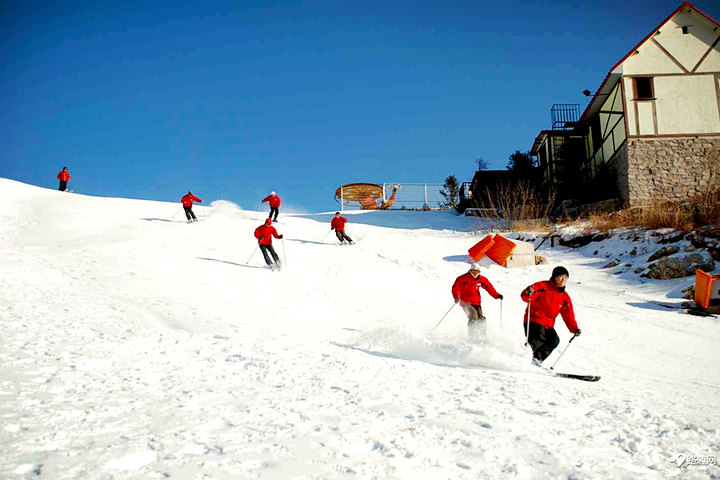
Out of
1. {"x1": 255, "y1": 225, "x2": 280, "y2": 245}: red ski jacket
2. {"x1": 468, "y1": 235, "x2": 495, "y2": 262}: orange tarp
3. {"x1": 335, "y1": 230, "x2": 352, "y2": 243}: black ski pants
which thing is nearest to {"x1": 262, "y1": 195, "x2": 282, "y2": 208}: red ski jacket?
{"x1": 335, "y1": 230, "x2": 352, "y2": 243}: black ski pants

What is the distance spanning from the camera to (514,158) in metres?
31.8

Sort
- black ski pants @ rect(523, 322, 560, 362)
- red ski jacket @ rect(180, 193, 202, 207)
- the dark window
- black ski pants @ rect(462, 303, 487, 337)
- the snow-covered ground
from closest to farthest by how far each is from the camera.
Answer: the snow-covered ground
black ski pants @ rect(523, 322, 560, 362)
black ski pants @ rect(462, 303, 487, 337)
red ski jacket @ rect(180, 193, 202, 207)
the dark window

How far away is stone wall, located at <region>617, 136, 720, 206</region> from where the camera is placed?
21.3 meters

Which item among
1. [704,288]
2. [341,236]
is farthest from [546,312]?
[341,236]

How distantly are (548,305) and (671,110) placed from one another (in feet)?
64.4

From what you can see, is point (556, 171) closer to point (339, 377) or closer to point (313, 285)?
point (313, 285)

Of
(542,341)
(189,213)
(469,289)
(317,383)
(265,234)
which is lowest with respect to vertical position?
(542,341)

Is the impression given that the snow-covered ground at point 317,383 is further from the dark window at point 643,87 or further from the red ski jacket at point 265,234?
the dark window at point 643,87

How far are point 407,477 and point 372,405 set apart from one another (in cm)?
125

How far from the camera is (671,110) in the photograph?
21.7 meters

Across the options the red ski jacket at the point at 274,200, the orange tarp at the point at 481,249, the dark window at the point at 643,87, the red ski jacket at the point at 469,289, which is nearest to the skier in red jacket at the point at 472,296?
the red ski jacket at the point at 469,289

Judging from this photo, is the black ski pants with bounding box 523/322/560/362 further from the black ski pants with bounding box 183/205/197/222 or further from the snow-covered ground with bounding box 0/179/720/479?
the black ski pants with bounding box 183/205/197/222

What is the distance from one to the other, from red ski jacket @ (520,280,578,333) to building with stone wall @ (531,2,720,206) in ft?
56.4

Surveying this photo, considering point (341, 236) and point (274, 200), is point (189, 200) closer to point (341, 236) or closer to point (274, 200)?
point (274, 200)
